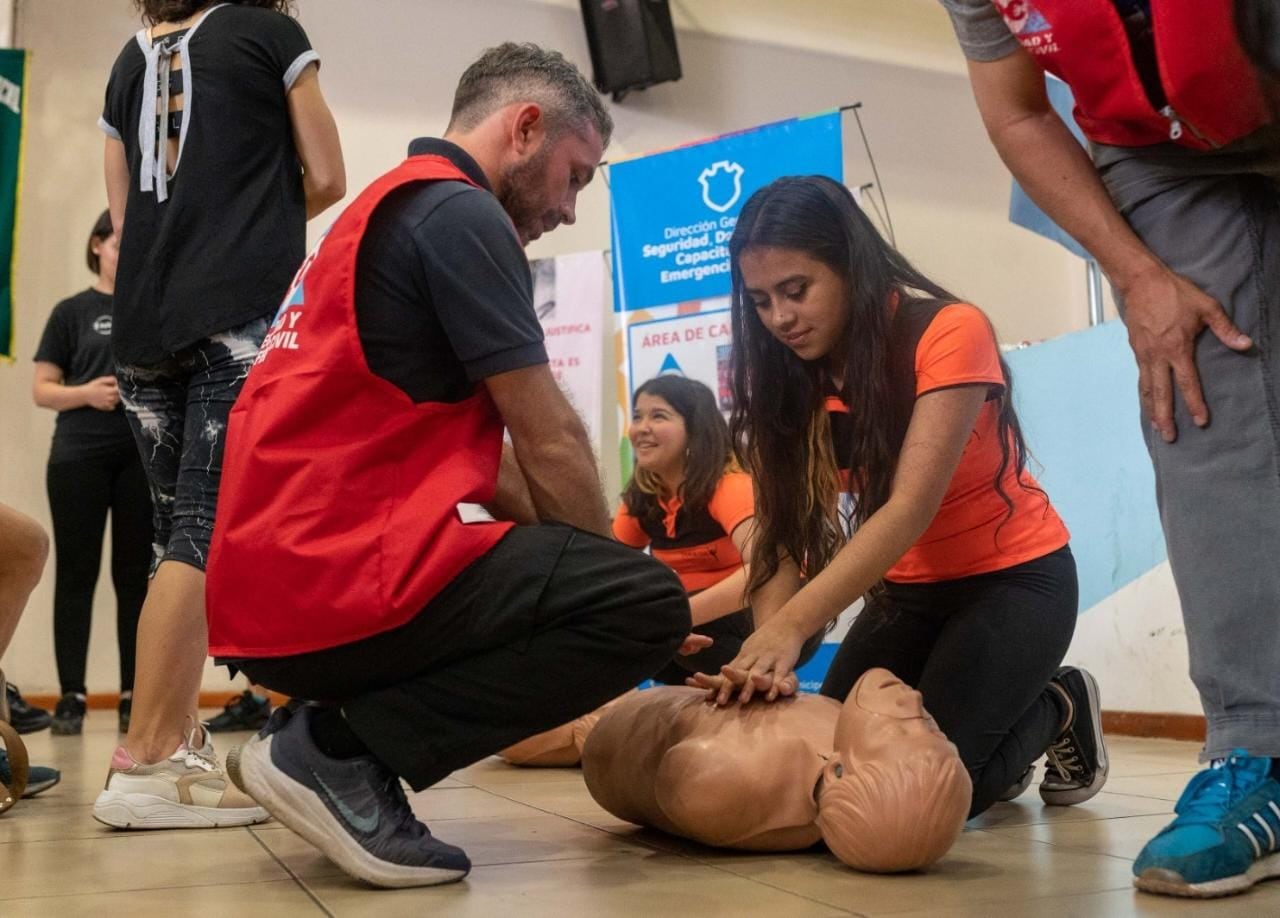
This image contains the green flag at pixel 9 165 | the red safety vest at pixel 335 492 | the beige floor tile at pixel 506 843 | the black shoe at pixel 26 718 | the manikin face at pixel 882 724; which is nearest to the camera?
the red safety vest at pixel 335 492

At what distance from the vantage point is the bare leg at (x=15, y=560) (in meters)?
2.12

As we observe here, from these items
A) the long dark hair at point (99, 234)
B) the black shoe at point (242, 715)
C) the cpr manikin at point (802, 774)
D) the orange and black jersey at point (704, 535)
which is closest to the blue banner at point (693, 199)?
the orange and black jersey at point (704, 535)

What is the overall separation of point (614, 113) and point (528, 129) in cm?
419

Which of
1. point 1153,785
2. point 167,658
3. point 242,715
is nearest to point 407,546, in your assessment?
point 167,658

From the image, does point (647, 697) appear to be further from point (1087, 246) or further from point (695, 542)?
point (695, 542)

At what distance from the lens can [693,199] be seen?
14.1 ft

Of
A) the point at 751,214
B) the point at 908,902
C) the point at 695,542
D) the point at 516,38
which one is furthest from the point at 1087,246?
the point at 516,38

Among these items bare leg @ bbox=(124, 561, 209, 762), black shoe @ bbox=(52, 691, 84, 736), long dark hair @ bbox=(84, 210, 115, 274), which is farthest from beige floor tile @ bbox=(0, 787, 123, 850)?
long dark hair @ bbox=(84, 210, 115, 274)

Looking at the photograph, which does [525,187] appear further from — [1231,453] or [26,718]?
[26,718]

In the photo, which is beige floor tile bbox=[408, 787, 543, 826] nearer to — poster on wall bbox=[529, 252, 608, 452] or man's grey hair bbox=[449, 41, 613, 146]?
man's grey hair bbox=[449, 41, 613, 146]

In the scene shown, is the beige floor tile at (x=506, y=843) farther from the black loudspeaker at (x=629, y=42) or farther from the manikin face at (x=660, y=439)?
the black loudspeaker at (x=629, y=42)

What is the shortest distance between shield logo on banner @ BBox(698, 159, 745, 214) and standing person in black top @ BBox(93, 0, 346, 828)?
2.24 m

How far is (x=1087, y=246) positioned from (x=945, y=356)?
366 millimetres

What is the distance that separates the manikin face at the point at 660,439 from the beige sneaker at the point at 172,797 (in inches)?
56.4
